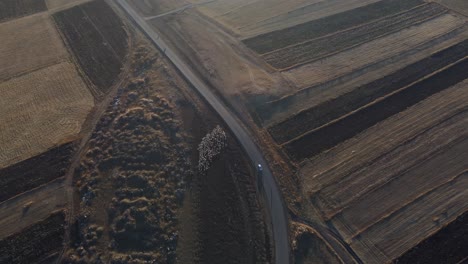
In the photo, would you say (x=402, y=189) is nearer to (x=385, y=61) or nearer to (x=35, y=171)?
(x=385, y=61)

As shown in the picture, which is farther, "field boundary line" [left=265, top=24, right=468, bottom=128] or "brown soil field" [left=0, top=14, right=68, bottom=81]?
"brown soil field" [left=0, top=14, right=68, bottom=81]

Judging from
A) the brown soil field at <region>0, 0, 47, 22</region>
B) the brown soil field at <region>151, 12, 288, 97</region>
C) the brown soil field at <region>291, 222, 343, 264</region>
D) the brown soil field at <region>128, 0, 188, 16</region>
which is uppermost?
the brown soil field at <region>0, 0, 47, 22</region>

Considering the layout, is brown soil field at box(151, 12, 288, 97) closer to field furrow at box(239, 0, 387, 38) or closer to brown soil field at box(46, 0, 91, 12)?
field furrow at box(239, 0, 387, 38)

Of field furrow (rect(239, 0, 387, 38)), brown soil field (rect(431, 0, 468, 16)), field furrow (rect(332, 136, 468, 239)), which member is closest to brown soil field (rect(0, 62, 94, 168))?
field furrow (rect(239, 0, 387, 38))

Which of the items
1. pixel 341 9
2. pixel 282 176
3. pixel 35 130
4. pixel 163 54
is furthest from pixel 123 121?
pixel 341 9

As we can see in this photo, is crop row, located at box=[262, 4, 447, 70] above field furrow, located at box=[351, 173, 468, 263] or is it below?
above

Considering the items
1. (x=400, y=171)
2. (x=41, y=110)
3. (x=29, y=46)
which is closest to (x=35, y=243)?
(x=41, y=110)

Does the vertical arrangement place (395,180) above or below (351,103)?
below
